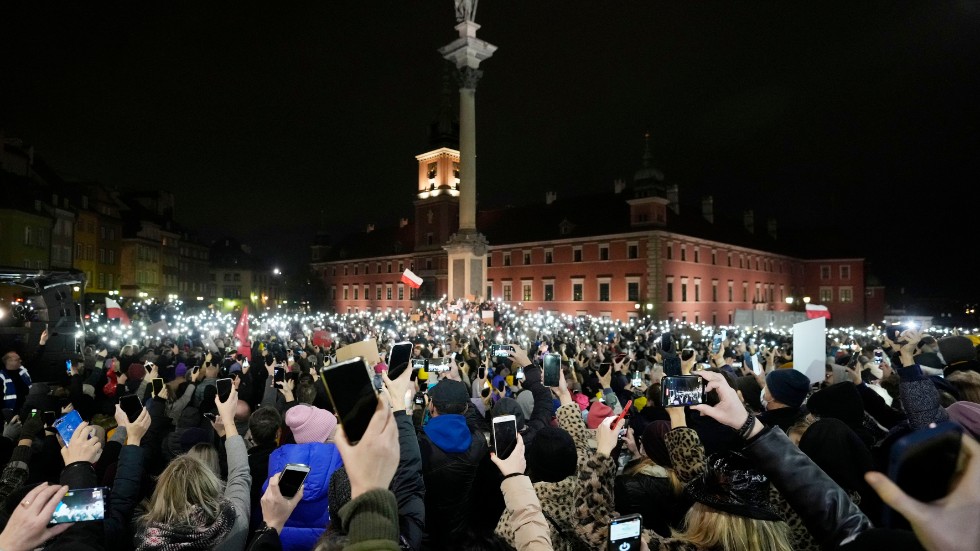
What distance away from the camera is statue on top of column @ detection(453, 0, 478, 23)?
3481 cm

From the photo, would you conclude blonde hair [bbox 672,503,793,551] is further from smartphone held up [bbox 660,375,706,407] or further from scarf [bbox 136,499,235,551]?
scarf [bbox 136,499,235,551]

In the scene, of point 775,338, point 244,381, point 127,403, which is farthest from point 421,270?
point 127,403

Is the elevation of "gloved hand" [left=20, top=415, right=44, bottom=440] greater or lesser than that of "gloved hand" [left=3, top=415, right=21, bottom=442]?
greater

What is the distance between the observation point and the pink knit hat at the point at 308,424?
14.2ft

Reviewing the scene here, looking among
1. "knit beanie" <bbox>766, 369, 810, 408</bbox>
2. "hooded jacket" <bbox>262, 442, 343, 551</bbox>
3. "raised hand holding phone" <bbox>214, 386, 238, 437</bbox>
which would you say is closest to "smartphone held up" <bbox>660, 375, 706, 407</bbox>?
"knit beanie" <bbox>766, 369, 810, 408</bbox>

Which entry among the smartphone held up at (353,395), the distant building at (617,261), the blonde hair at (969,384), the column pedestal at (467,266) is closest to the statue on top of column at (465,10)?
the column pedestal at (467,266)

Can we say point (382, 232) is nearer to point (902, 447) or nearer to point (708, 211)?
point (708, 211)

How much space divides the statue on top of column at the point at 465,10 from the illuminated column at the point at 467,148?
9.1 inches

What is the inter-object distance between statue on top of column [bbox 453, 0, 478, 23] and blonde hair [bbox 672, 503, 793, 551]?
36.6m

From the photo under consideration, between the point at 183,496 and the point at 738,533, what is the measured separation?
117 inches

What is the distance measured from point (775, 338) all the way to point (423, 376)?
20539 mm

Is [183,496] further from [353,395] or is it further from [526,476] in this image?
[353,395]

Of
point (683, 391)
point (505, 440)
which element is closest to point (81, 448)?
point (505, 440)

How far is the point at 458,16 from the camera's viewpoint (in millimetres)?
35281
